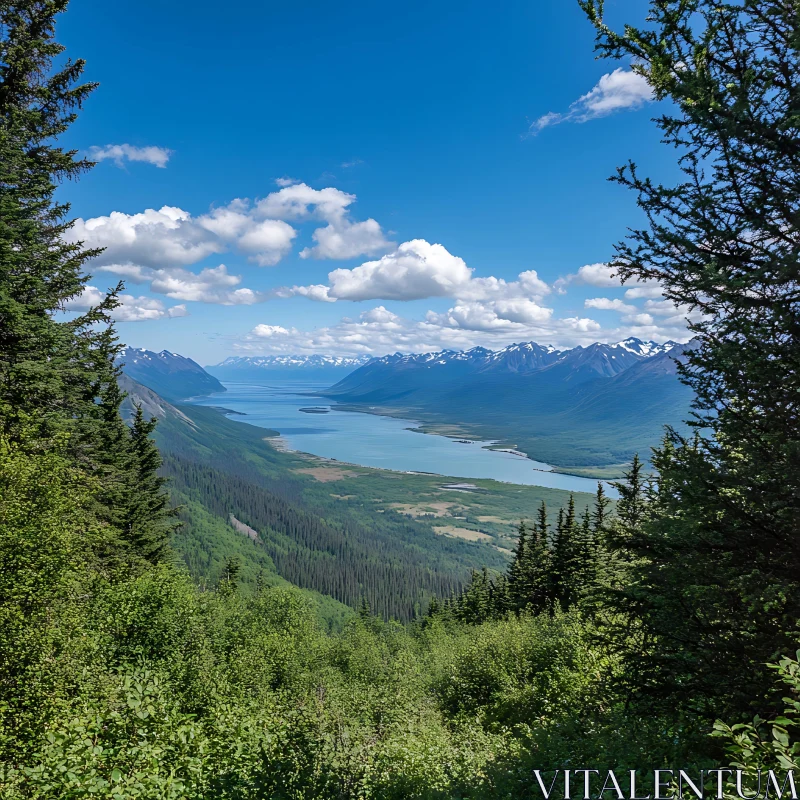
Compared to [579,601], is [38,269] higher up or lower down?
higher up

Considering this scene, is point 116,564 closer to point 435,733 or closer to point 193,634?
point 193,634

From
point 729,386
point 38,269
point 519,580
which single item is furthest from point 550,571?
point 38,269

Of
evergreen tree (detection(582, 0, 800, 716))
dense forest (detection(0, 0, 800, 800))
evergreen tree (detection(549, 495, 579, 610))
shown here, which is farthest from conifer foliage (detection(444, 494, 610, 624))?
evergreen tree (detection(582, 0, 800, 716))

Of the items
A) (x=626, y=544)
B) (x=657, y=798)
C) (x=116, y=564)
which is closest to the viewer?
(x=657, y=798)

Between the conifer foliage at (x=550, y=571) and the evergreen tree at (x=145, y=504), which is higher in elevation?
the evergreen tree at (x=145, y=504)

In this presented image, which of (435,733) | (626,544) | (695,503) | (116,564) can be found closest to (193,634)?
(116,564)

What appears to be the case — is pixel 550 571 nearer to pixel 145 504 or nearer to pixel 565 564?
pixel 565 564

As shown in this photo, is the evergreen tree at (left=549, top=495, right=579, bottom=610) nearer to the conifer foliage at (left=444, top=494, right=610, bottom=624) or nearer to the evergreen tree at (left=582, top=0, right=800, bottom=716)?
the conifer foliage at (left=444, top=494, right=610, bottom=624)

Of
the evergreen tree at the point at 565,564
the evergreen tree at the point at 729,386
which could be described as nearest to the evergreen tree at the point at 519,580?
the evergreen tree at the point at 565,564

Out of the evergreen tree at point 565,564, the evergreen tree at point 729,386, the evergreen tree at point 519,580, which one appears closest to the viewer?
the evergreen tree at point 729,386

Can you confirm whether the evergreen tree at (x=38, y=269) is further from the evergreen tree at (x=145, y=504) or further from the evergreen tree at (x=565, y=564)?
the evergreen tree at (x=565, y=564)

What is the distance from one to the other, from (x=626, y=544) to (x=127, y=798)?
26.4ft

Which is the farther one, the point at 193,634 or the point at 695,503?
the point at 193,634

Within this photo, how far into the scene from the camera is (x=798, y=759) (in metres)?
3.73
